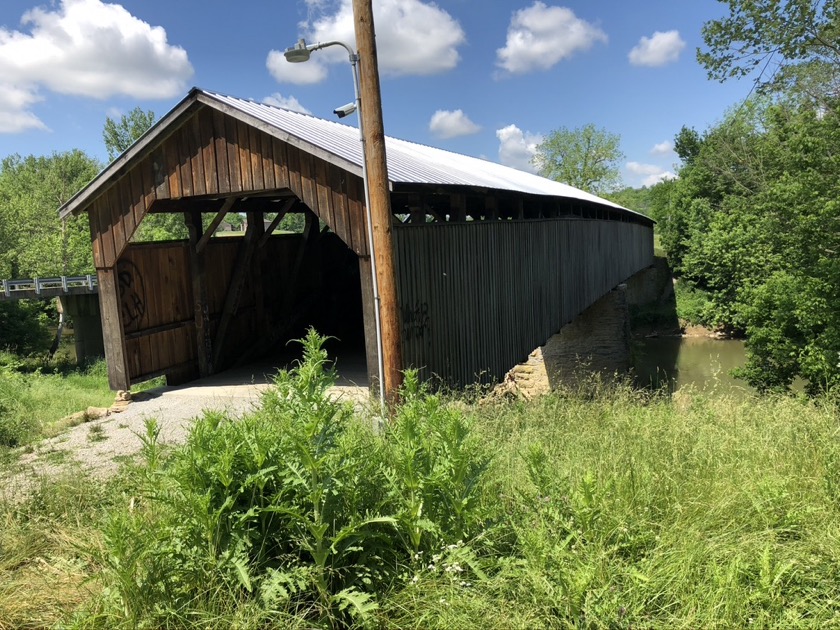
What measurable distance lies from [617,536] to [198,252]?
852cm

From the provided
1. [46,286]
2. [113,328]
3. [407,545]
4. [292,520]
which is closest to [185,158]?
[113,328]

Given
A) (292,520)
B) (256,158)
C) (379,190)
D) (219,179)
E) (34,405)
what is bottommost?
(34,405)

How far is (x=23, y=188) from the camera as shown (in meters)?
46.4

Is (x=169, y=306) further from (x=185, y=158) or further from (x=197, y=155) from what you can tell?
(x=197, y=155)

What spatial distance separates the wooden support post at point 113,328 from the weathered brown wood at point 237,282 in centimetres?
185

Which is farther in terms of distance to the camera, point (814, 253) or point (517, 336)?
point (814, 253)

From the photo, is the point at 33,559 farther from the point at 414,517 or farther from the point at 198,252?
the point at 198,252

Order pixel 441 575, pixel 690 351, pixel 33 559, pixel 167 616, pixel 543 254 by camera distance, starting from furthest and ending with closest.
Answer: pixel 690 351 → pixel 543 254 → pixel 33 559 → pixel 441 575 → pixel 167 616

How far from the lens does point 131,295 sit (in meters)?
8.88

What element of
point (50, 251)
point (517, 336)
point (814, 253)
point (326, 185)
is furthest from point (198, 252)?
point (50, 251)

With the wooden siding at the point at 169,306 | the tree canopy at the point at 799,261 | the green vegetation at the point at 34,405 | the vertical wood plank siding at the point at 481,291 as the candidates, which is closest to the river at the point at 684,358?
the tree canopy at the point at 799,261

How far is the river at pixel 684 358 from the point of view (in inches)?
827

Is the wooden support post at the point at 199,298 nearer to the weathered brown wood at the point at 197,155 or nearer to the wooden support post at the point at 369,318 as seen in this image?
the weathered brown wood at the point at 197,155

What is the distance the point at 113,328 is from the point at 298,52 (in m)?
5.10
